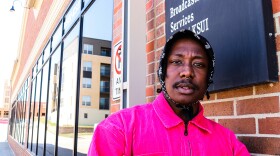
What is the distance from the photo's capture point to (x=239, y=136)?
1594 mm

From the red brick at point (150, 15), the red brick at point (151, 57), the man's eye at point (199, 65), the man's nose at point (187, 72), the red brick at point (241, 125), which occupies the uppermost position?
the red brick at point (150, 15)

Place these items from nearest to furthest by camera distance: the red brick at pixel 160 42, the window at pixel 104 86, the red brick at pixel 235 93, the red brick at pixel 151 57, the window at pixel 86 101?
the red brick at pixel 235 93, the red brick at pixel 160 42, the red brick at pixel 151 57, the window at pixel 104 86, the window at pixel 86 101

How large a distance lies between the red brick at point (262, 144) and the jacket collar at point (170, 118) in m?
0.22

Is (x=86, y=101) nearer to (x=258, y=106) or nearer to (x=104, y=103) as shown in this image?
(x=104, y=103)

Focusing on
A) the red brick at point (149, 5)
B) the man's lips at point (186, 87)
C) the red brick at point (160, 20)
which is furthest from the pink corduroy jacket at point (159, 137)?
the red brick at point (149, 5)

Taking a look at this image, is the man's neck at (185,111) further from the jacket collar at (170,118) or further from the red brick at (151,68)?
the red brick at (151,68)

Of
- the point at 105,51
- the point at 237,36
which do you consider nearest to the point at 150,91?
the point at 237,36

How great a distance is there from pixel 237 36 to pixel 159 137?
2.07ft

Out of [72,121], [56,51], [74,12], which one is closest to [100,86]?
[72,121]

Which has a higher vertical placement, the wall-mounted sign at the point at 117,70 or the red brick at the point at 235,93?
the wall-mounted sign at the point at 117,70

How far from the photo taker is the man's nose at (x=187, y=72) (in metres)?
1.44

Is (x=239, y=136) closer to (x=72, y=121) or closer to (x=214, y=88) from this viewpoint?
(x=214, y=88)

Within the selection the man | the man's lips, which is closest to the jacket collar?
the man

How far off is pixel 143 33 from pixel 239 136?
1.12m
